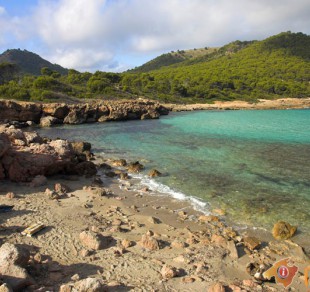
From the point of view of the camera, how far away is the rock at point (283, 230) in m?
11.0

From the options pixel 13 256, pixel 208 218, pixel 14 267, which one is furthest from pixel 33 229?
pixel 208 218

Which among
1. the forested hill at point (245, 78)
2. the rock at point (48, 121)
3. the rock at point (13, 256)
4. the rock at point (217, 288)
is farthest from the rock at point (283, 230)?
the forested hill at point (245, 78)

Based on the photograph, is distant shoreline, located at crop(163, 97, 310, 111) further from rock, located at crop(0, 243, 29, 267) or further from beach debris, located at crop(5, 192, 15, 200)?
rock, located at crop(0, 243, 29, 267)

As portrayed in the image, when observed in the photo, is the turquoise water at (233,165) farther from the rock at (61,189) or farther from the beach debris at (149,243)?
the rock at (61,189)

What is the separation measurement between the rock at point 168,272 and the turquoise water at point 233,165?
200 inches

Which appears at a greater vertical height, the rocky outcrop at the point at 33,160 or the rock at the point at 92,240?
the rocky outcrop at the point at 33,160

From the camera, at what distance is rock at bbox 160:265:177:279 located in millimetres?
8164

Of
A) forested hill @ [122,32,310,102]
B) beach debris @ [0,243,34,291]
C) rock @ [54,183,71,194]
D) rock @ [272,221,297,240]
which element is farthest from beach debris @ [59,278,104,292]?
forested hill @ [122,32,310,102]

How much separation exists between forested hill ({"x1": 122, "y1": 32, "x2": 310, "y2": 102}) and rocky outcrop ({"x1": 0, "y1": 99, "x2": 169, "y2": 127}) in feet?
102

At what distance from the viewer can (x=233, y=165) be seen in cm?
2070

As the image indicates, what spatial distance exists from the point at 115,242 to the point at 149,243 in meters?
1.16

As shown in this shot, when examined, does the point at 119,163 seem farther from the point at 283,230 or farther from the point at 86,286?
the point at 86,286

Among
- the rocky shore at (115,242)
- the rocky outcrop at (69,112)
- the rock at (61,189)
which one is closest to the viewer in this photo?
the rocky shore at (115,242)

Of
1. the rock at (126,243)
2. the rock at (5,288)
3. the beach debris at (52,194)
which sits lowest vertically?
the rock at (126,243)
